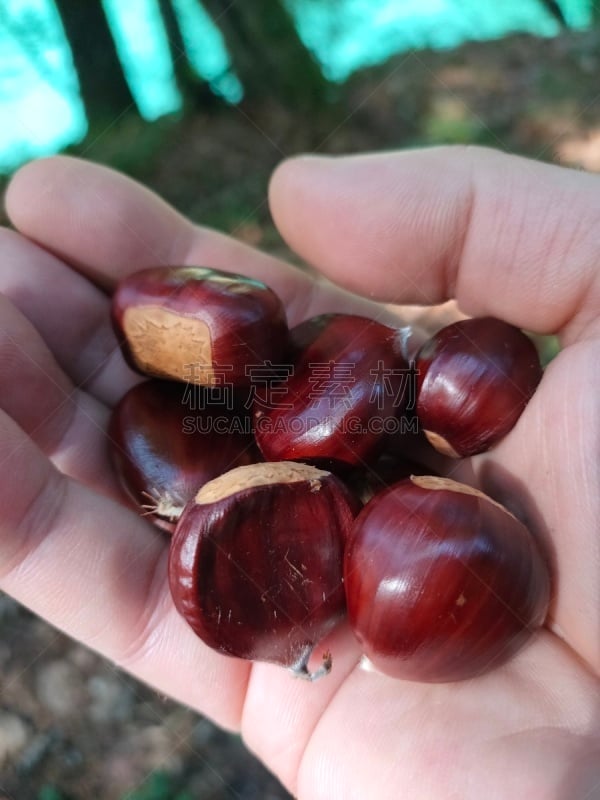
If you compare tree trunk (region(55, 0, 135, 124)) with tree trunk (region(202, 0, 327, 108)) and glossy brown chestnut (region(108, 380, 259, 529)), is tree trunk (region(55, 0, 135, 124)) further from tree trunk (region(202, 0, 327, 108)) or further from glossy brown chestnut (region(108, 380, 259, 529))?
glossy brown chestnut (region(108, 380, 259, 529))

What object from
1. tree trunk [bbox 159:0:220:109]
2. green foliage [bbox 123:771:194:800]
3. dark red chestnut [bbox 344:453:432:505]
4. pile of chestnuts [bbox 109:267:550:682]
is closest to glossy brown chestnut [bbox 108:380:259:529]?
pile of chestnuts [bbox 109:267:550:682]

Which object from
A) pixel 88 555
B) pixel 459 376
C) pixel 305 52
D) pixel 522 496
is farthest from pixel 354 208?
pixel 305 52

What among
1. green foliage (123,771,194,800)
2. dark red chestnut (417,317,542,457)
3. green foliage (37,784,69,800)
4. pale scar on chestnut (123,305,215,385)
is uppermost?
pale scar on chestnut (123,305,215,385)

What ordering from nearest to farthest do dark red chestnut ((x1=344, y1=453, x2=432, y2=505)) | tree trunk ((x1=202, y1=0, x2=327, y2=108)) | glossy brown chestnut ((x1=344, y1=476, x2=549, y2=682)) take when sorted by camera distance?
glossy brown chestnut ((x1=344, y1=476, x2=549, y2=682)) < dark red chestnut ((x1=344, y1=453, x2=432, y2=505)) < tree trunk ((x1=202, y1=0, x2=327, y2=108))

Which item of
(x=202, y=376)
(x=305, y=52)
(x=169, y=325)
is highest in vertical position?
(x=169, y=325)

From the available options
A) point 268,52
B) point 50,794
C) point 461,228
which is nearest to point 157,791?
point 50,794

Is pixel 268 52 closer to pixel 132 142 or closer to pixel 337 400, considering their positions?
→ pixel 132 142

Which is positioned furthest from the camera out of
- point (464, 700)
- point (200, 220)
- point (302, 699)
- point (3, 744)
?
point (200, 220)

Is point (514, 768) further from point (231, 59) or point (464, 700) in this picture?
point (231, 59)
